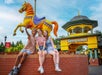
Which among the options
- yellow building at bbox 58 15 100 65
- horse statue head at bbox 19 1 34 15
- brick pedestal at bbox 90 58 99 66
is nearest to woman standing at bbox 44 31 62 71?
horse statue head at bbox 19 1 34 15

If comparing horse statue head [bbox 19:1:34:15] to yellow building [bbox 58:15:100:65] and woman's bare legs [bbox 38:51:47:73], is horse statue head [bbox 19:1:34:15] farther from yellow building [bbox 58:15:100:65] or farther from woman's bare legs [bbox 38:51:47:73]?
yellow building [bbox 58:15:100:65]

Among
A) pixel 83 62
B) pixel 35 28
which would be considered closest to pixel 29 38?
pixel 35 28

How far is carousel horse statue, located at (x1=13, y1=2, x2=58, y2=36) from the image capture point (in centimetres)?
1020

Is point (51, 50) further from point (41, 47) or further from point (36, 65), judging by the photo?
point (36, 65)

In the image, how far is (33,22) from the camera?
409 inches

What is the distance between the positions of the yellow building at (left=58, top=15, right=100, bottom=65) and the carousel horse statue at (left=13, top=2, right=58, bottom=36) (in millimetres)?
12637

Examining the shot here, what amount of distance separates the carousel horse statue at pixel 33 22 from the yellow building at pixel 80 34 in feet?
41.5

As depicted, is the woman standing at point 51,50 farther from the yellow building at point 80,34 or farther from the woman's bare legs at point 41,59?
the yellow building at point 80,34

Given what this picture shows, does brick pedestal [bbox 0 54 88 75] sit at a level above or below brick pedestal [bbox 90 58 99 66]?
above

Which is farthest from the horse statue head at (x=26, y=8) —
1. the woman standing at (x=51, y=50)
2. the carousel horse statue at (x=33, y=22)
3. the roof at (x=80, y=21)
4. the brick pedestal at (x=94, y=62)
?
the brick pedestal at (x=94, y=62)

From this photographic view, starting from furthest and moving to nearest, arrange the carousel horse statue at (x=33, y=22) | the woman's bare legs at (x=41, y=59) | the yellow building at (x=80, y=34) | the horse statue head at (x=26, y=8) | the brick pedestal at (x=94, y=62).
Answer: the brick pedestal at (x=94, y=62)
the yellow building at (x=80, y=34)
the horse statue head at (x=26, y=8)
the carousel horse statue at (x=33, y=22)
the woman's bare legs at (x=41, y=59)

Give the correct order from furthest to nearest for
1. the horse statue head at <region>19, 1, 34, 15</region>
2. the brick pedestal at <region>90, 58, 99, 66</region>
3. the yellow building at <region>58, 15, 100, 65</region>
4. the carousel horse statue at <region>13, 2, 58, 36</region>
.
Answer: the brick pedestal at <region>90, 58, 99, 66</region>, the yellow building at <region>58, 15, 100, 65</region>, the horse statue head at <region>19, 1, 34, 15</region>, the carousel horse statue at <region>13, 2, 58, 36</region>

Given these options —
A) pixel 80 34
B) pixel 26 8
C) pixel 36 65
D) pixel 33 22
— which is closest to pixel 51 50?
pixel 36 65

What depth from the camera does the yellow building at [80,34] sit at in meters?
22.6
